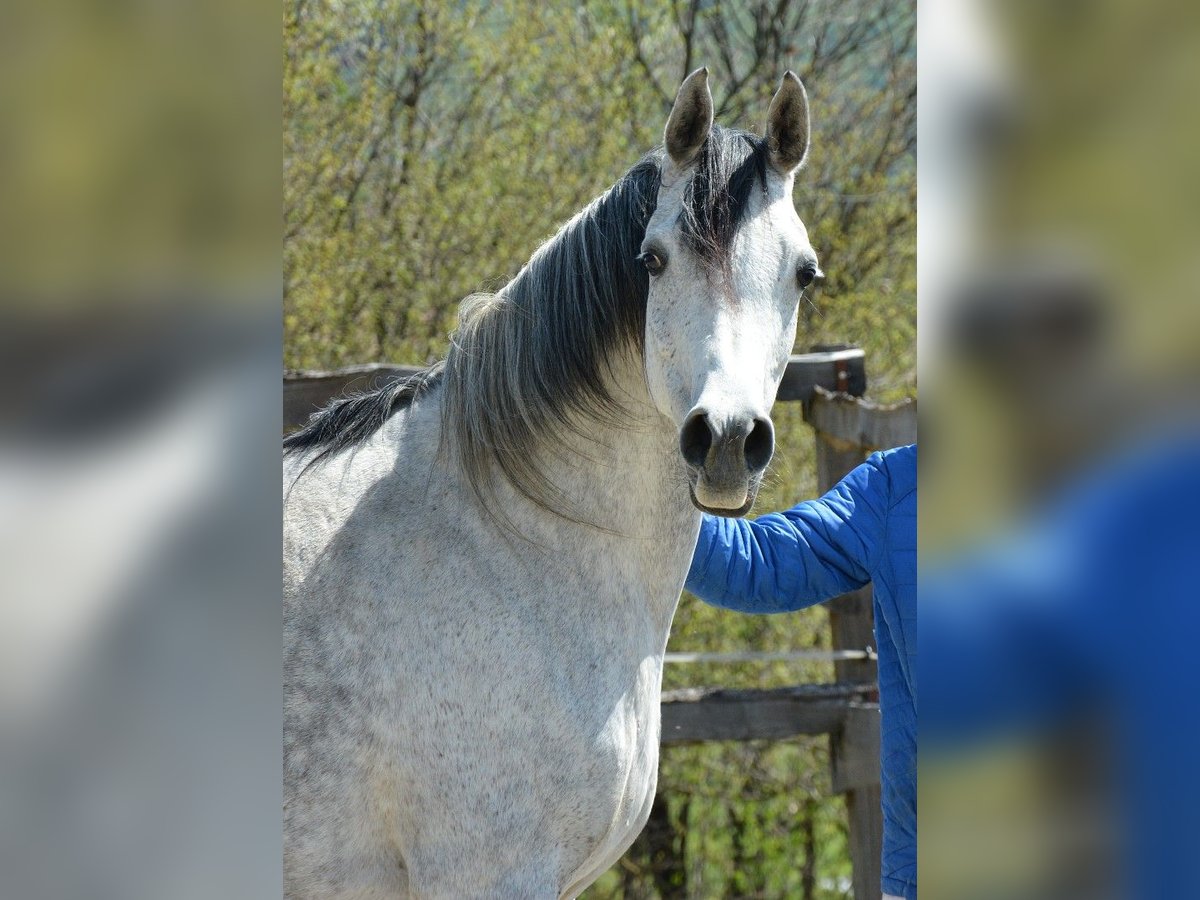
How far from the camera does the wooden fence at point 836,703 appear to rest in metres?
3.08

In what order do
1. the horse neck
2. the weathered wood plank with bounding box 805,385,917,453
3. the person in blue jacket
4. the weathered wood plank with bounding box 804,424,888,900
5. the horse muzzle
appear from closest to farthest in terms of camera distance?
1. the horse muzzle
2. the horse neck
3. the person in blue jacket
4. the weathered wood plank with bounding box 805,385,917,453
5. the weathered wood plank with bounding box 804,424,888,900

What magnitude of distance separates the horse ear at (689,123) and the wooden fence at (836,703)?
63.5 inches

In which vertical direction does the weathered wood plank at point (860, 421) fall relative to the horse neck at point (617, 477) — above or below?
above

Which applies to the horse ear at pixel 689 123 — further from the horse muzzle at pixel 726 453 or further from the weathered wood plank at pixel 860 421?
the weathered wood plank at pixel 860 421

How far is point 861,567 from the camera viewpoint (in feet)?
6.29

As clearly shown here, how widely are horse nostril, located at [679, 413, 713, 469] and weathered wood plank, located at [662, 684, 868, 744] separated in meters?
1.87

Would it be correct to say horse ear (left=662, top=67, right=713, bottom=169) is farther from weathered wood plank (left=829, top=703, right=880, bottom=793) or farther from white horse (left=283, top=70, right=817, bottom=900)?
weathered wood plank (left=829, top=703, right=880, bottom=793)

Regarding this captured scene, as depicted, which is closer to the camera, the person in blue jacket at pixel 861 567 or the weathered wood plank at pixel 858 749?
the person in blue jacket at pixel 861 567

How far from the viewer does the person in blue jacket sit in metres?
1.75

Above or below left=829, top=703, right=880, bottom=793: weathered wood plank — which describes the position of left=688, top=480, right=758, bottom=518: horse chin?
above

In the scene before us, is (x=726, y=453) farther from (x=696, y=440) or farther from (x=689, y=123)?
(x=689, y=123)

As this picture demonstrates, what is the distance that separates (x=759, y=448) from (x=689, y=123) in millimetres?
456

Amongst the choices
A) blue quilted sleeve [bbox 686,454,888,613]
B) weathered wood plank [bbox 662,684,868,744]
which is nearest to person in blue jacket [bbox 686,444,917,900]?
blue quilted sleeve [bbox 686,454,888,613]

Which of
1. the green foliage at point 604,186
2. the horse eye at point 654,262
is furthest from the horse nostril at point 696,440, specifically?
the green foliage at point 604,186
